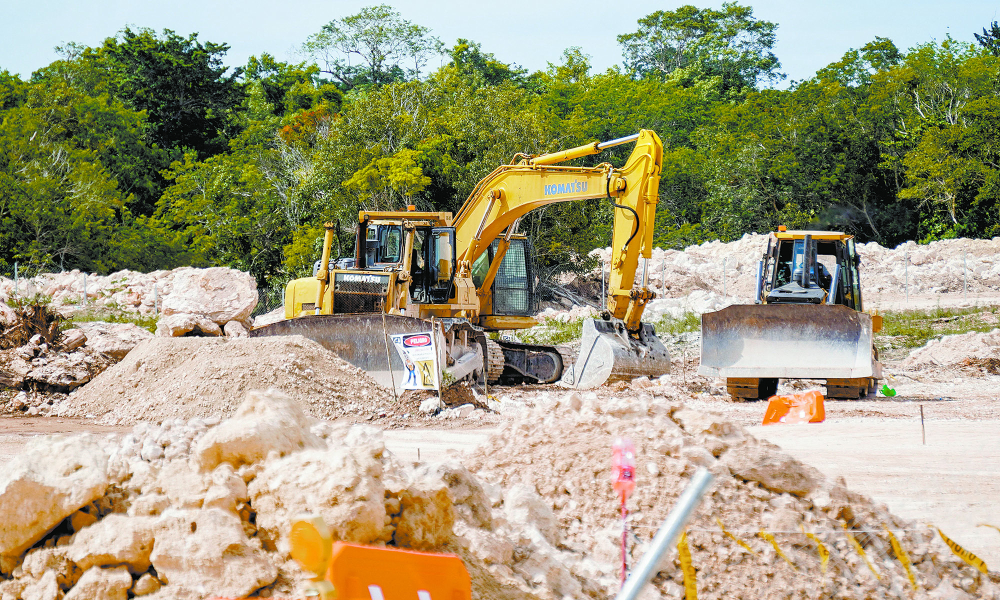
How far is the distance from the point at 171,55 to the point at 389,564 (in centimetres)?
4145

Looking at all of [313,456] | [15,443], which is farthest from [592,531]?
[15,443]

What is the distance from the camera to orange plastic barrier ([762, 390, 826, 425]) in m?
9.15

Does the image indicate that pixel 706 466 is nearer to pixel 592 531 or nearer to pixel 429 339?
pixel 592 531

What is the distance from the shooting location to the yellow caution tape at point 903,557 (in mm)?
4262

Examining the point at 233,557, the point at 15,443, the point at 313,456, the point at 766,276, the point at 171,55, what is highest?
the point at 171,55

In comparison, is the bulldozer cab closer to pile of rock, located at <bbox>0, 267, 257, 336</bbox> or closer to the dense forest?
pile of rock, located at <bbox>0, 267, 257, 336</bbox>

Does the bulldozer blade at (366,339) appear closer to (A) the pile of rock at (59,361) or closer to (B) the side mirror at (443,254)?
(B) the side mirror at (443,254)

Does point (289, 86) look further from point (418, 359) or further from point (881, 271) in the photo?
point (418, 359)

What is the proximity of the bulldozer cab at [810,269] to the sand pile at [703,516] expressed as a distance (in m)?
8.42

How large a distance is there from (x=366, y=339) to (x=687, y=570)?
7.95 m

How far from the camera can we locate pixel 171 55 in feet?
130

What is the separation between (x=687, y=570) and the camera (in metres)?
4.15

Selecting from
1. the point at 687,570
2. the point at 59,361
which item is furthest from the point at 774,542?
the point at 59,361

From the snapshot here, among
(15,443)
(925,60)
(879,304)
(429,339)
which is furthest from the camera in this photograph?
(925,60)
